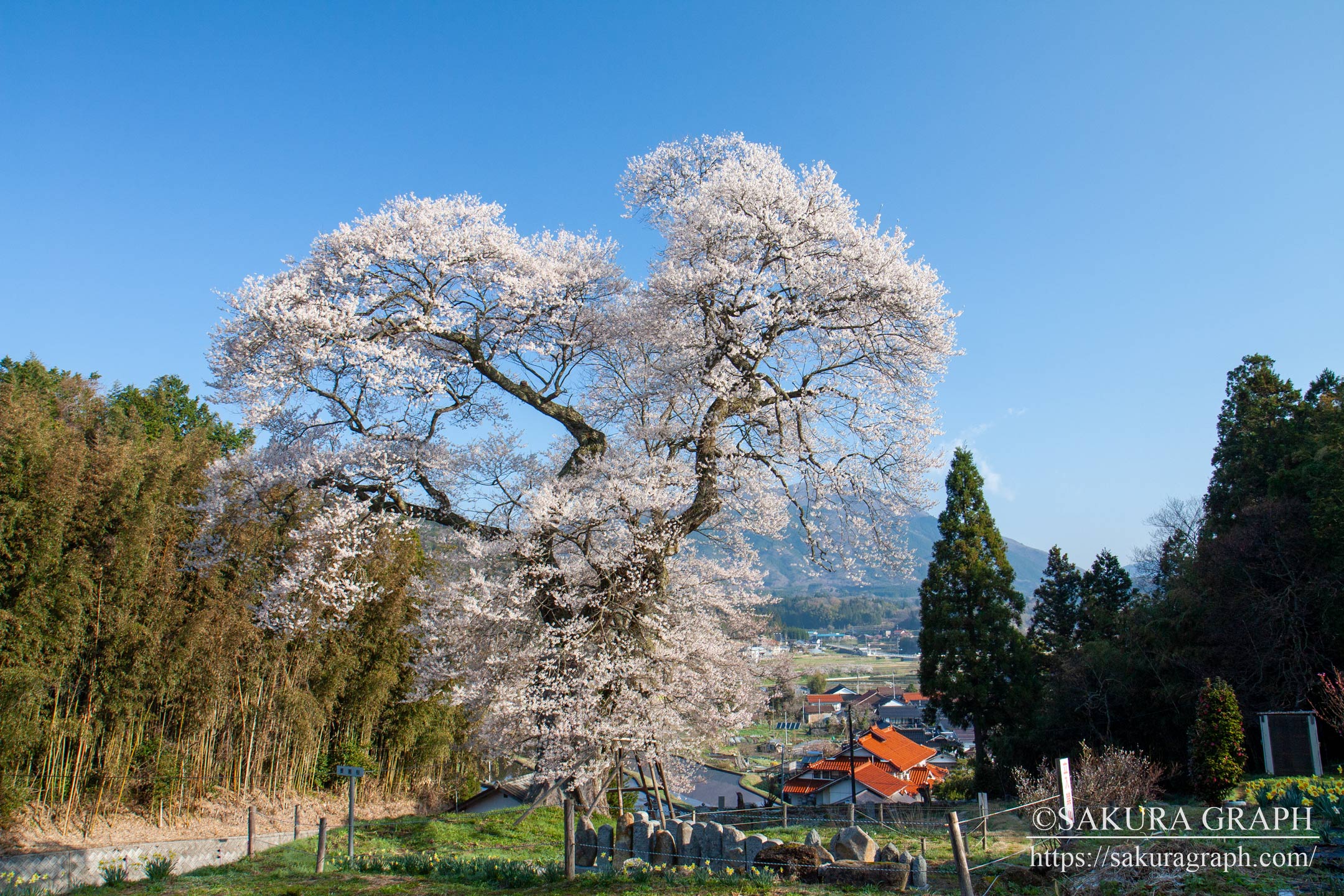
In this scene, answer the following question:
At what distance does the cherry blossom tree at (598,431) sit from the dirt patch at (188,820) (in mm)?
Answer: 4972

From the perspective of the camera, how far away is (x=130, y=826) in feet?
38.0

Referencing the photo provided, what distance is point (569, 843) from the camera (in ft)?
20.8

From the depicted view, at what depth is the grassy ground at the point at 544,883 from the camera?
5.10 m

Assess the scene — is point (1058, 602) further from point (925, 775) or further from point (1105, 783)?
point (1105, 783)

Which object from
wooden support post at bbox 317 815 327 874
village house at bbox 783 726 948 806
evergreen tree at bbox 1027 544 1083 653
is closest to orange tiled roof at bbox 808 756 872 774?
village house at bbox 783 726 948 806

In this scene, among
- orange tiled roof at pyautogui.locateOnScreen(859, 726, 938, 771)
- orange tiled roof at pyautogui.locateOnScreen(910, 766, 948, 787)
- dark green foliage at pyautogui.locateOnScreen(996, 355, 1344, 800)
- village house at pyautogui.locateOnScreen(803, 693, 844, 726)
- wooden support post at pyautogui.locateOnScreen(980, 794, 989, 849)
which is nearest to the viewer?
wooden support post at pyautogui.locateOnScreen(980, 794, 989, 849)

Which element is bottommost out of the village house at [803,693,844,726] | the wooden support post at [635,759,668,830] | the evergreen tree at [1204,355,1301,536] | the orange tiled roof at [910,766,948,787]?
the village house at [803,693,844,726]

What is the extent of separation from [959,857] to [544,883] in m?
3.46

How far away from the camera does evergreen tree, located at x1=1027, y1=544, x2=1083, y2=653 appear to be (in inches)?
1013

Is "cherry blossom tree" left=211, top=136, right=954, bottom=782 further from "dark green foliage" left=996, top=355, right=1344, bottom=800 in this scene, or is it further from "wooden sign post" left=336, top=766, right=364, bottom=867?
"dark green foliage" left=996, top=355, right=1344, bottom=800

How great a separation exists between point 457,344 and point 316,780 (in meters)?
9.82

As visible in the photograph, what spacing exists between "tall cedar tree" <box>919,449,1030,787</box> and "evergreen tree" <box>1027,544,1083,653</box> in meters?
3.98

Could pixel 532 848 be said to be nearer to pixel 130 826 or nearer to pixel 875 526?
pixel 875 526

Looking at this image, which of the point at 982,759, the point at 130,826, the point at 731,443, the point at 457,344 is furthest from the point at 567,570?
the point at 982,759
